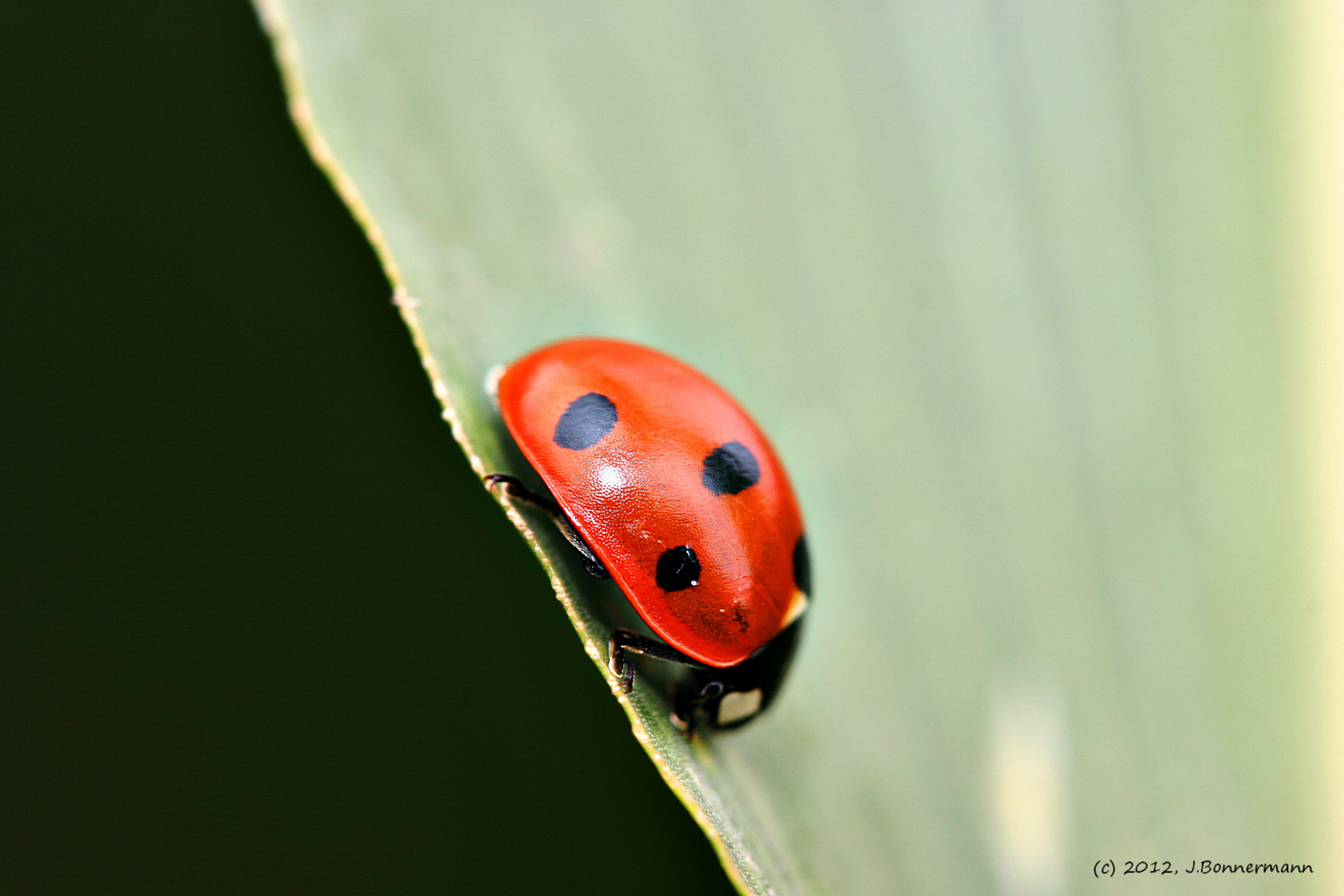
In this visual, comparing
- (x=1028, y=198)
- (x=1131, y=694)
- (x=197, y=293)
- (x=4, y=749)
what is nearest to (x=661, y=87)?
(x=1028, y=198)

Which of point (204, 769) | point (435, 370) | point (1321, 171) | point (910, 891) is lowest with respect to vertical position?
point (910, 891)

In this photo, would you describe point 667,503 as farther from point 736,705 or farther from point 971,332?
point 971,332

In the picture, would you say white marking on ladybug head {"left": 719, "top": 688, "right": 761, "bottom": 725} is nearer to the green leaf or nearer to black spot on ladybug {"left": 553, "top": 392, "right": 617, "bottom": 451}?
the green leaf

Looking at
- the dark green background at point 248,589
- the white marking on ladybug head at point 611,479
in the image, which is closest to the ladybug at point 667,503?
the white marking on ladybug head at point 611,479

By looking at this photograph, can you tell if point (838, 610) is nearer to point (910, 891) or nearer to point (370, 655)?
point (910, 891)

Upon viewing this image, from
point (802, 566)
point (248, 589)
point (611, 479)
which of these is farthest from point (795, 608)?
point (248, 589)

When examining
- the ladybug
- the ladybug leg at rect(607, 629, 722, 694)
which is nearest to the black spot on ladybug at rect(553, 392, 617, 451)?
the ladybug
